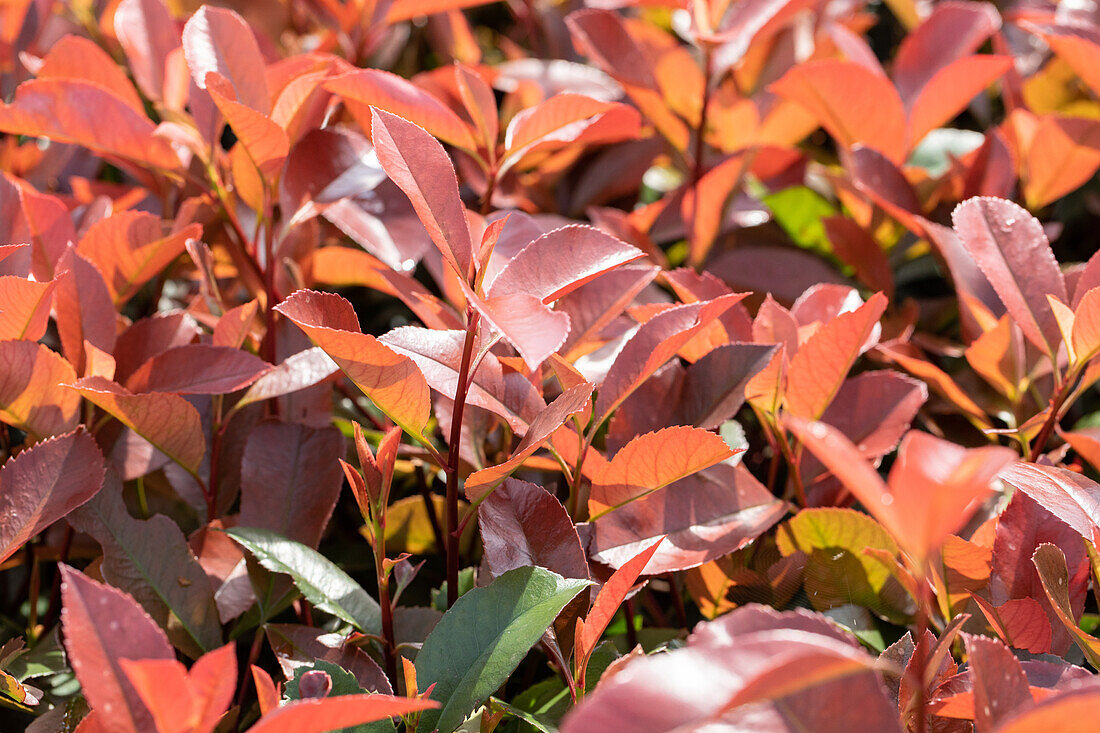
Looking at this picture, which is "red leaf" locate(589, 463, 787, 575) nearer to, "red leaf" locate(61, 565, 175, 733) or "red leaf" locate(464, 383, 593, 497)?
"red leaf" locate(464, 383, 593, 497)

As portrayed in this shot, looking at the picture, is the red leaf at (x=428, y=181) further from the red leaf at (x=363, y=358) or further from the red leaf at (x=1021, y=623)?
the red leaf at (x=1021, y=623)

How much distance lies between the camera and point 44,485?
0.68 m

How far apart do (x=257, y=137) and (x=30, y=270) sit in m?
0.25

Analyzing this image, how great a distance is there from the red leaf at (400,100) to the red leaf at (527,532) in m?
0.35

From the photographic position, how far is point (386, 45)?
1388mm

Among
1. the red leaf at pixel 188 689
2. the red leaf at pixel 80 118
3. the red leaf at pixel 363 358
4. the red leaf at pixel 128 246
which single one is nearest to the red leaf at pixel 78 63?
the red leaf at pixel 80 118

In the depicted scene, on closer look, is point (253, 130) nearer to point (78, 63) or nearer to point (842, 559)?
point (78, 63)

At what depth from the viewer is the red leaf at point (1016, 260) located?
30.5 inches

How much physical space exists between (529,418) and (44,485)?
36cm

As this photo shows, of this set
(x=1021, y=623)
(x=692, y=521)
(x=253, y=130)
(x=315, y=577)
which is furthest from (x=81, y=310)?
(x=1021, y=623)

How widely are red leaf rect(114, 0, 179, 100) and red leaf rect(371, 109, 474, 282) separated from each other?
570 mm

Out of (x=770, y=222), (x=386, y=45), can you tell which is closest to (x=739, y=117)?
(x=770, y=222)

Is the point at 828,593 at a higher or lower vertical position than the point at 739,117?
lower

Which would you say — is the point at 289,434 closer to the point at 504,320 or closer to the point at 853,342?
the point at 504,320
